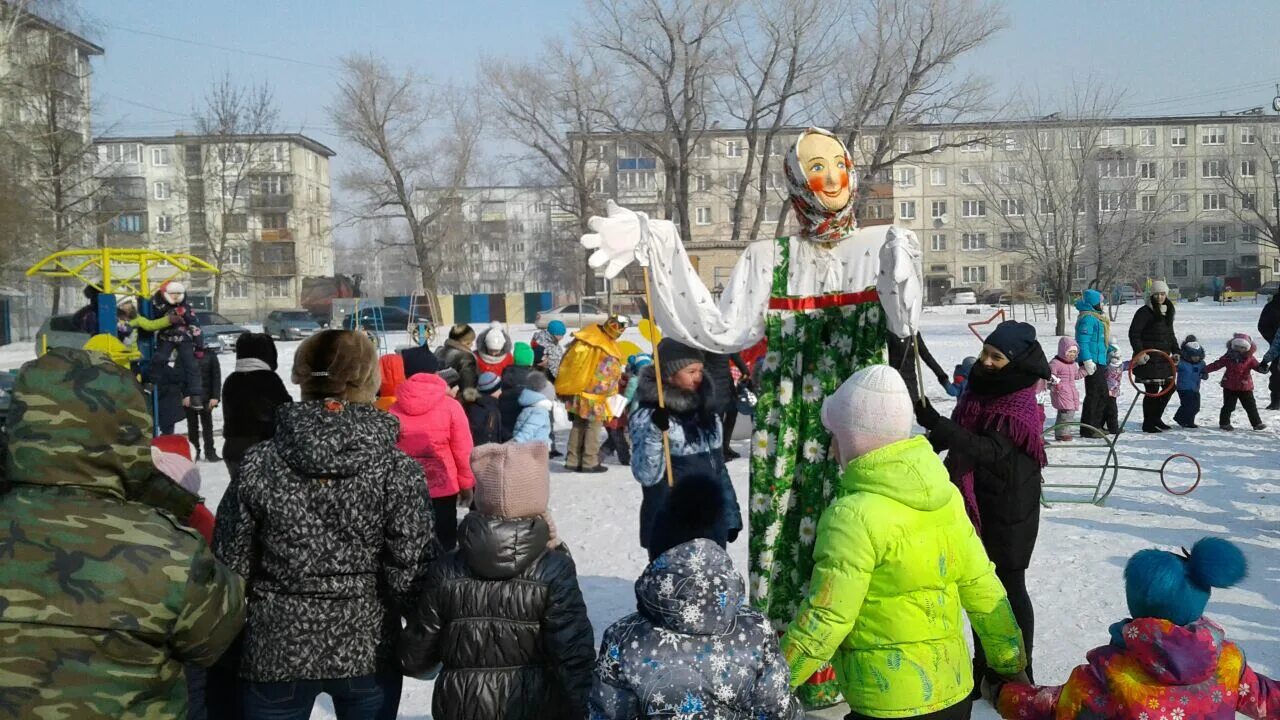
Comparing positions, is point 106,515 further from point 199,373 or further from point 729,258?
point 729,258

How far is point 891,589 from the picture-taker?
9.82 ft

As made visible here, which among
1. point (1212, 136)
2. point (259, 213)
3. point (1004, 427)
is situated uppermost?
point (1212, 136)

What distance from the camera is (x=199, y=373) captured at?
11.3 m

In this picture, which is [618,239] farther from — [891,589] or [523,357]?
[523,357]

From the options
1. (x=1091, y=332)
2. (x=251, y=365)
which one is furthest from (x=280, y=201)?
(x=251, y=365)

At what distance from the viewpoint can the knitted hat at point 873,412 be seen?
3098mm

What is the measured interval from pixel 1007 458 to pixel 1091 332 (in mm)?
8853

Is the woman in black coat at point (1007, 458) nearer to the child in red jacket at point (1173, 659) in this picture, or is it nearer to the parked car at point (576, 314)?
the child in red jacket at point (1173, 659)

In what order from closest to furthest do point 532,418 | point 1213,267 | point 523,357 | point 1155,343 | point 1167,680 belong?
point 1167,680, point 532,418, point 523,357, point 1155,343, point 1213,267

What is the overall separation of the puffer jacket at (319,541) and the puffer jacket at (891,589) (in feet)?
3.97

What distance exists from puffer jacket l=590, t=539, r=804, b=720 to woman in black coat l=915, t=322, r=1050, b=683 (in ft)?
6.16

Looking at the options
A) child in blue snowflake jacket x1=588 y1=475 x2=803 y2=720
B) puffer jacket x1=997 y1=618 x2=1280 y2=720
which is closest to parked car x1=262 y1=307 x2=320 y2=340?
child in blue snowflake jacket x1=588 y1=475 x2=803 y2=720

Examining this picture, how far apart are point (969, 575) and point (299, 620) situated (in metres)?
1.98

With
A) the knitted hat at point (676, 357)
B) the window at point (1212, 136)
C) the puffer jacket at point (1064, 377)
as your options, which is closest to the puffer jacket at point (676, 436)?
the knitted hat at point (676, 357)
